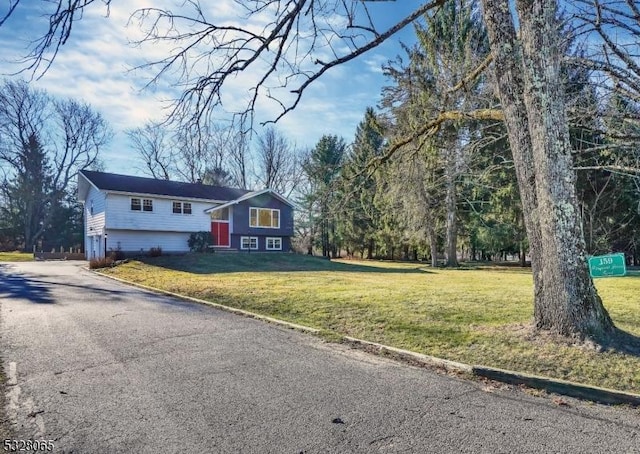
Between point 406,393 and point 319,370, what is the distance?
1.09 meters

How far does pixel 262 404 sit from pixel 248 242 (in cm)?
2746

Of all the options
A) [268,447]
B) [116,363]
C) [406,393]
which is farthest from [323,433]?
[116,363]

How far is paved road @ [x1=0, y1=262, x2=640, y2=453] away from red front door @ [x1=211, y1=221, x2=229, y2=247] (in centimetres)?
2286

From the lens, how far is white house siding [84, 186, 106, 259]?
994 inches

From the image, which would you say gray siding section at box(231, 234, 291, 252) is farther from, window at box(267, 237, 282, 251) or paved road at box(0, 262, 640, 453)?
paved road at box(0, 262, 640, 453)

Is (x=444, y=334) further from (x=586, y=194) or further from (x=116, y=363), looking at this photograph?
(x=586, y=194)

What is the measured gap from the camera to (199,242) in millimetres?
27125

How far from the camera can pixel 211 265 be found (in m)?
20.7

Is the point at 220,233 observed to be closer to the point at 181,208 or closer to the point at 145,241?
the point at 181,208

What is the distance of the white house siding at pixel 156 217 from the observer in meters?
24.4

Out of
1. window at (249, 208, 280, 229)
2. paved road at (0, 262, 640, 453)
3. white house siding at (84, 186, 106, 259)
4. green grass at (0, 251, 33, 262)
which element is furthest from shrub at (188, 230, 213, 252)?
paved road at (0, 262, 640, 453)

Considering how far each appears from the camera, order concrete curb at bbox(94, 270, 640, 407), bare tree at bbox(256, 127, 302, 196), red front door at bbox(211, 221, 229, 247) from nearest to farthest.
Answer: concrete curb at bbox(94, 270, 640, 407), red front door at bbox(211, 221, 229, 247), bare tree at bbox(256, 127, 302, 196)

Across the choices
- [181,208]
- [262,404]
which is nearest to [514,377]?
[262,404]

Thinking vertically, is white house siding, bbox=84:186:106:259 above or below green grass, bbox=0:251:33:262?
above
